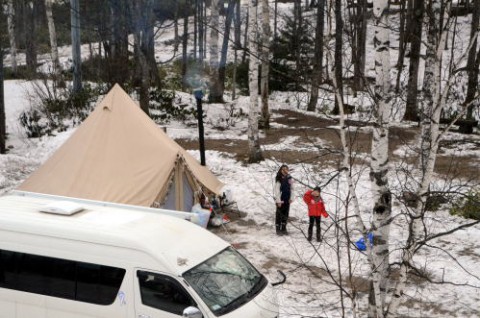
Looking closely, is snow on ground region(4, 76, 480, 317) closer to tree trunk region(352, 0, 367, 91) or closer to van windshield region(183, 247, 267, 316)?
van windshield region(183, 247, 267, 316)

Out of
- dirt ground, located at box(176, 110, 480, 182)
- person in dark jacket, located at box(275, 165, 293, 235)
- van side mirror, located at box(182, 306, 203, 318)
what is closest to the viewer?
van side mirror, located at box(182, 306, 203, 318)

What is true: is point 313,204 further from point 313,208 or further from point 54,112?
point 54,112

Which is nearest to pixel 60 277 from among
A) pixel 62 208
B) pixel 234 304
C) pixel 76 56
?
pixel 62 208

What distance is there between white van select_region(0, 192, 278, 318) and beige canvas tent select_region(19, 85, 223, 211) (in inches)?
160

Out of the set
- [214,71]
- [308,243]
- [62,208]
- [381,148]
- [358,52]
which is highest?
[358,52]

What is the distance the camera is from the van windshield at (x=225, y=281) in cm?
661

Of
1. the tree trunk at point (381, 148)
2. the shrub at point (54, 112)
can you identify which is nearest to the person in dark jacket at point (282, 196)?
the tree trunk at point (381, 148)

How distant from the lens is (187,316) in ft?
20.1

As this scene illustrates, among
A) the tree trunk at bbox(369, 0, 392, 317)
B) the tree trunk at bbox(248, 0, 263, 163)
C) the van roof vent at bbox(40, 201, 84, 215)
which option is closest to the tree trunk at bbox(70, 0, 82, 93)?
the tree trunk at bbox(248, 0, 263, 163)

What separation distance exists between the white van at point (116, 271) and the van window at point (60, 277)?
0.04 ft

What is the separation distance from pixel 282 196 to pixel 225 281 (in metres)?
5.49

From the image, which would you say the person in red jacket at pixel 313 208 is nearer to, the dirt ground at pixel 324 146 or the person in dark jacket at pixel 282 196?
the person in dark jacket at pixel 282 196

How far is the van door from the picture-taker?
651 centimetres

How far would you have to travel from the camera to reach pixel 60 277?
698cm
